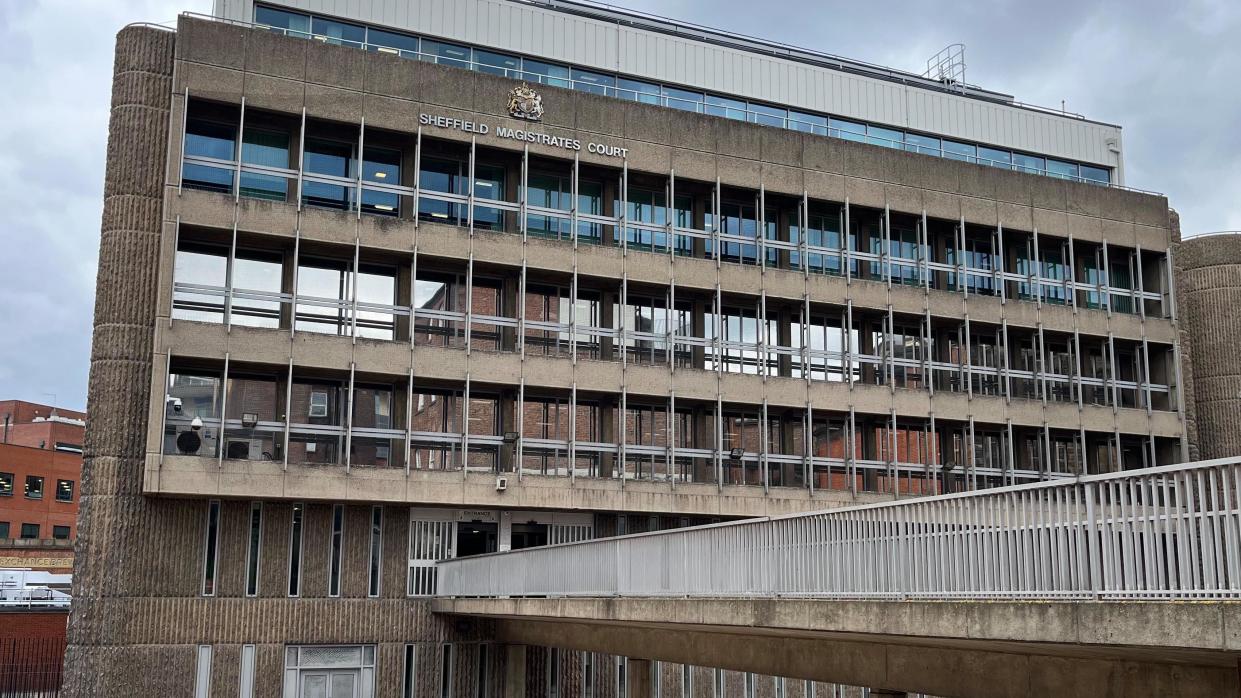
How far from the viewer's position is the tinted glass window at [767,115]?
42094mm

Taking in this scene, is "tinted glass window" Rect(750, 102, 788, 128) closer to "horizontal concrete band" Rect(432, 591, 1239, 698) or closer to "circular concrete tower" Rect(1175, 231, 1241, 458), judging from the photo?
"circular concrete tower" Rect(1175, 231, 1241, 458)

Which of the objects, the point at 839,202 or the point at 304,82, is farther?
the point at 839,202

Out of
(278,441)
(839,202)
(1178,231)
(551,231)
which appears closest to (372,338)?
(278,441)

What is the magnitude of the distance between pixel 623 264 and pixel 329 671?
14440 millimetres

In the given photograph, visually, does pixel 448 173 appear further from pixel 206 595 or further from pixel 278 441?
pixel 206 595

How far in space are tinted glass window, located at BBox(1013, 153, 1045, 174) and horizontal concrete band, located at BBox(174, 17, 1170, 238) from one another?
3447 mm

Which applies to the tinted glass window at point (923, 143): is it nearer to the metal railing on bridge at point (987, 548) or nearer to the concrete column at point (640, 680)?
the concrete column at point (640, 680)

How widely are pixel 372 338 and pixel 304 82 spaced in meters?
7.42

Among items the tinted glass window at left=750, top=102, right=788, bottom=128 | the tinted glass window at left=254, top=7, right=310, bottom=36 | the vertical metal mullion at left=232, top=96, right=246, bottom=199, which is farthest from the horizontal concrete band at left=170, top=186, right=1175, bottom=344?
the tinted glass window at left=254, top=7, right=310, bottom=36

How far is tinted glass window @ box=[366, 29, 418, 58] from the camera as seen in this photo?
37438 millimetres

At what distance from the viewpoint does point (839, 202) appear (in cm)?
3991

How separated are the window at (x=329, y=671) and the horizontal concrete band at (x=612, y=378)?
7.63 m

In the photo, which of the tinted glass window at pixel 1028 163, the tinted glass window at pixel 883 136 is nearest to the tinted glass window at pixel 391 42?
→ the tinted glass window at pixel 883 136

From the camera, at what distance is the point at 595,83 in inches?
1570
